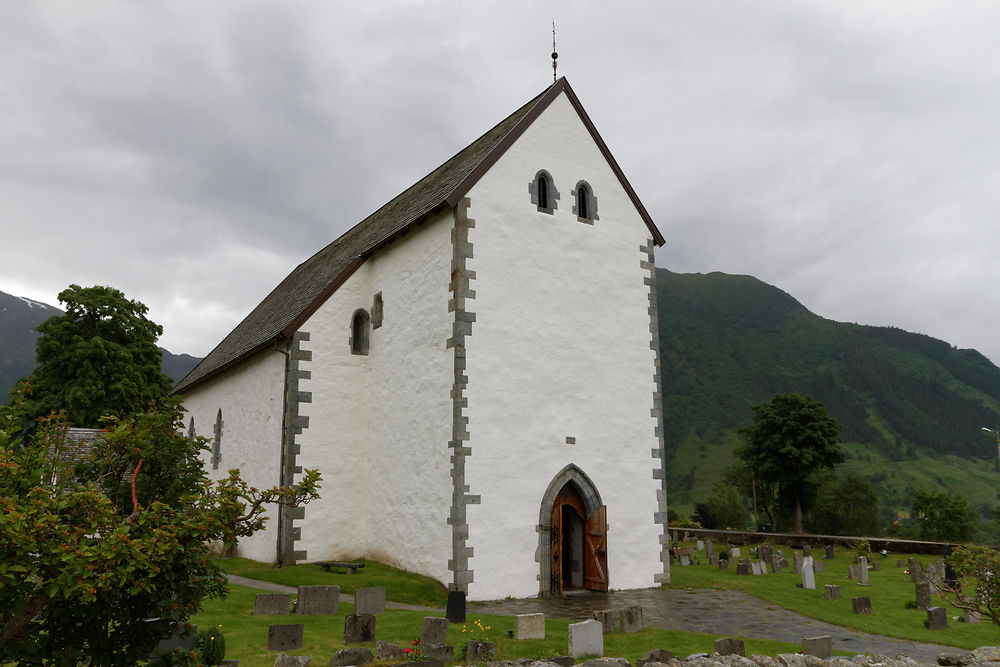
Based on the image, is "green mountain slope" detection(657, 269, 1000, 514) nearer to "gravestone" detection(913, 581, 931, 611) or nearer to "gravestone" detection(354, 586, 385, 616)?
"gravestone" detection(913, 581, 931, 611)

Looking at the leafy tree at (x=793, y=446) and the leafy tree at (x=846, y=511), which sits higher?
the leafy tree at (x=793, y=446)

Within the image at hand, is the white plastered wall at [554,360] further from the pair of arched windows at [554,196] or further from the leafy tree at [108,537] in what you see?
the leafy tree at [108,537]

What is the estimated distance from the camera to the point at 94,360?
33906 millimetres

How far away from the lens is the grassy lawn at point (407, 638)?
37.6 feet

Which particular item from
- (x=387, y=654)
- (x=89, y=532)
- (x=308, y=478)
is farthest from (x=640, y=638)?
(x=89, y=532)

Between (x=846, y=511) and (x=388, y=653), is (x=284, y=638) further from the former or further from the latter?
(x=846, y=511)

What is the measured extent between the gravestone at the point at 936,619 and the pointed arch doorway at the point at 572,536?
698 cm

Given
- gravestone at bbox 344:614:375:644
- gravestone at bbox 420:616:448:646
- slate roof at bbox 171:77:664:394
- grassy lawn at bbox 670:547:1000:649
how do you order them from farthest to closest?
slate roof at bbox 171:77:664:394 < grassy lawn at bbox 670:547:1000:649 < gravestone at bbox 344:614:375:644 < gravestone at bbox 420:616:448:646

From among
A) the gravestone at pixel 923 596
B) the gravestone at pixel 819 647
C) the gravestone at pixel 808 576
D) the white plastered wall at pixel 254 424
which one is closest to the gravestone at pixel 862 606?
the gravestone at pixel 923 596

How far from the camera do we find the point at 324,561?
19688mm

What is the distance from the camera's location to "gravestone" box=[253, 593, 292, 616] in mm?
14195

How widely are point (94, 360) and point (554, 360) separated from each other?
24.8 metres

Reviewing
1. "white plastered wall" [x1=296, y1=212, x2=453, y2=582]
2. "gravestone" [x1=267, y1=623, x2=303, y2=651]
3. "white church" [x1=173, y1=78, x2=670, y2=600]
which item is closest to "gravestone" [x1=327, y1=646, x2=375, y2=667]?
"gravestone" [x1=267, y1=623, x2=303, y2=651]

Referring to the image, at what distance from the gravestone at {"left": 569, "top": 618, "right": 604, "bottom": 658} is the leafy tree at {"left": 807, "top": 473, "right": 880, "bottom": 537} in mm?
46451
